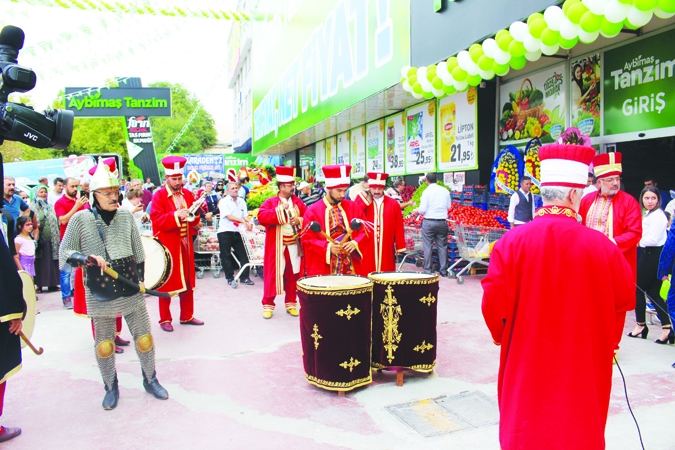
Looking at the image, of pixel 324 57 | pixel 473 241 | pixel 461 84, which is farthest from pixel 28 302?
pixel 324 57

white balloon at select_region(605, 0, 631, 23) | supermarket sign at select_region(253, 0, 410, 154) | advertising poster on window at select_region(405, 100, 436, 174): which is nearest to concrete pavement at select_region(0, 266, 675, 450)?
white balloon at select_region(605, 0, 631, 23)

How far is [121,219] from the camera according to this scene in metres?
4.80

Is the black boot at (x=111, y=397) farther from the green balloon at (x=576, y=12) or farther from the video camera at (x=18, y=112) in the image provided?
the green balloon at (x=576, y=12)

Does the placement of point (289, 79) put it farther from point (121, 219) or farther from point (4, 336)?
point (4, 336)

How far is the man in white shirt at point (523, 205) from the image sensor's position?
9.17 m

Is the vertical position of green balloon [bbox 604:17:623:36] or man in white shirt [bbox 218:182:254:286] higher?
green balloon [bbox 604:17:623:36]

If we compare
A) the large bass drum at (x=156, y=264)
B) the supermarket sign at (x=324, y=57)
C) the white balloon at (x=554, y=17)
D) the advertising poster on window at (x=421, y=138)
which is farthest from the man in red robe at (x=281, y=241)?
the advertising poster on window at (x=421, y=138)

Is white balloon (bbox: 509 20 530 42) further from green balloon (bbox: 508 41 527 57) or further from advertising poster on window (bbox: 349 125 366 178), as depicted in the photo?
advertising poster on window (bbox: 349 125 366 178)

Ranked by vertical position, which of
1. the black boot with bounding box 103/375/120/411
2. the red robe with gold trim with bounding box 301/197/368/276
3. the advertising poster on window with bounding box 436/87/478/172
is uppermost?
the advertising poster on window with bounding box 436/87/478/172

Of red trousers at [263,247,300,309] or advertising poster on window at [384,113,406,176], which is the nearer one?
red trousers at [263,247,300,309]

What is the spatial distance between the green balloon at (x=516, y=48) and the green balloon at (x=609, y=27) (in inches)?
52.9

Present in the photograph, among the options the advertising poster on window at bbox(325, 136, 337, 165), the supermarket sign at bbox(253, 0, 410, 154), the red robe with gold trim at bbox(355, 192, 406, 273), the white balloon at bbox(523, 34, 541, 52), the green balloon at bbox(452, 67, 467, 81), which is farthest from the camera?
the advertising poster on window at bbox(325, 136, 337, 165)

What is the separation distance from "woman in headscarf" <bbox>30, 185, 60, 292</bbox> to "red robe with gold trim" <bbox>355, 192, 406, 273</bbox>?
19.7 feet

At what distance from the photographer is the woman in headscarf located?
9.90m
